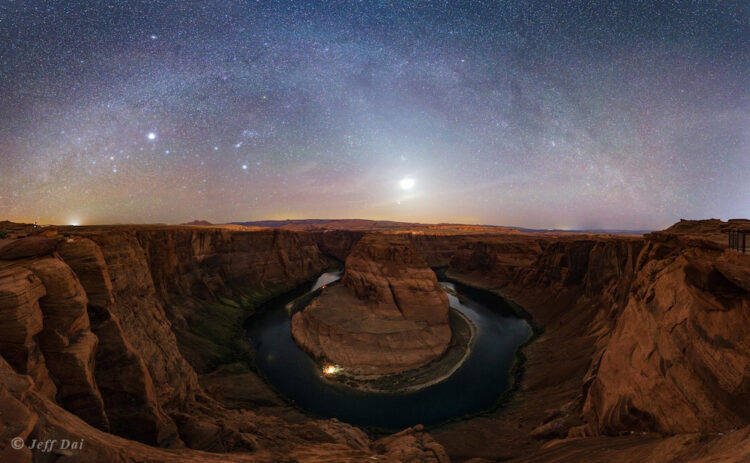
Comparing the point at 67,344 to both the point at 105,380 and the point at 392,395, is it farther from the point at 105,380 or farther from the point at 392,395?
the point at 392,395

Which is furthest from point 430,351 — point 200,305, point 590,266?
point 200,305

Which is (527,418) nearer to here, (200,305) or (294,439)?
(294,439)

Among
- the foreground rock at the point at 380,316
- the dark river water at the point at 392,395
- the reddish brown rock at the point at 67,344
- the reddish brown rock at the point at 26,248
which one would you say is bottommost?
the dark river water at the point at 392,395

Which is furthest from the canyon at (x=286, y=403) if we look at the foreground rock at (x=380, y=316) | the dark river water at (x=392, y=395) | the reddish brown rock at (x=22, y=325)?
the foreground rock at (x=380, y=316)

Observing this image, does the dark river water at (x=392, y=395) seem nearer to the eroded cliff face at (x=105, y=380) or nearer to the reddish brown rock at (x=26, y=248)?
the eroded cliff face at (x=105, y=380)

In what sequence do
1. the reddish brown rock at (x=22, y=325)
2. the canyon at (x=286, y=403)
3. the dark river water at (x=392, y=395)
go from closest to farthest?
the reddish brown rock at (x=22, y=325) → the canyon at (x=286, y=403) → the dark river water at (x=392, y=395)

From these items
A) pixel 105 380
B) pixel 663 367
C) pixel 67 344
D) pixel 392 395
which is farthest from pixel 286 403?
pixel 663 367
